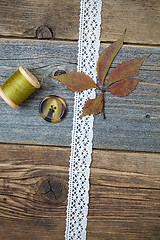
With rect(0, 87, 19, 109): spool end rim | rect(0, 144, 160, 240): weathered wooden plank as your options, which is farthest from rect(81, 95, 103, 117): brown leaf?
rect(0, 87, 19, 109): spool end rim

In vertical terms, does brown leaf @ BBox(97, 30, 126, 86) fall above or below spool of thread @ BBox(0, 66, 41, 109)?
above

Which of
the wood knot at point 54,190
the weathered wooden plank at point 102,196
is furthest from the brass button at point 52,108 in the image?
the wood knot at point 54,190

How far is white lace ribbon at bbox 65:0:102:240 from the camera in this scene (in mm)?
945

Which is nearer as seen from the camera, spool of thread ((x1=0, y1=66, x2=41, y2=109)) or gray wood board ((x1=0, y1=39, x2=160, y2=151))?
spool of thread ((x1=0, y1=66, x2=41, y2=109))

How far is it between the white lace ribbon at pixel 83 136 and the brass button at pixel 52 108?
0.06m

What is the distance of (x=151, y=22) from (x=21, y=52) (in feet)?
1.83

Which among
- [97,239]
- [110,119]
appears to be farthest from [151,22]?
[97,239]

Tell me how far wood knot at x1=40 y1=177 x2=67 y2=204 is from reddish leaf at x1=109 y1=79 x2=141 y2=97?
1.41ft

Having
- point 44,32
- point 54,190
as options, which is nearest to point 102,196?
point 54,190

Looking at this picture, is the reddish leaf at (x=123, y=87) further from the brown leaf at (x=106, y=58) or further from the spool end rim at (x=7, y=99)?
the spool end rim at (x=7, y=99)

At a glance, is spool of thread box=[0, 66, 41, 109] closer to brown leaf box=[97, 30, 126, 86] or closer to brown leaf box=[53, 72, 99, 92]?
brown leaf box=[53, 72, 99, 92]

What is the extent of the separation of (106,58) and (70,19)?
23 centimetres

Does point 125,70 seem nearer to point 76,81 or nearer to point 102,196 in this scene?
point 76,81

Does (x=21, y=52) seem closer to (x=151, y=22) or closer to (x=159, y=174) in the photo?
(x=151, y=22)
